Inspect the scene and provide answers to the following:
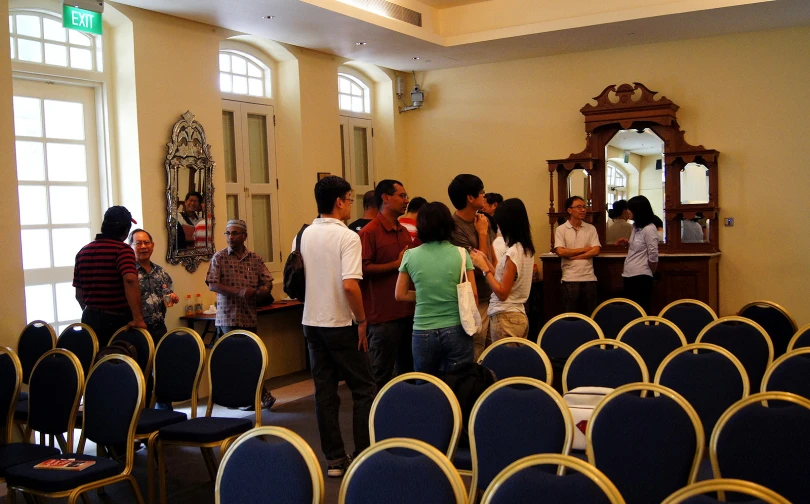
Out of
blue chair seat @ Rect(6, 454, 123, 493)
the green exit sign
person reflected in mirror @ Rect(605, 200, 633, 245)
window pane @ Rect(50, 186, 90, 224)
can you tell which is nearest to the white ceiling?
the green exit sign

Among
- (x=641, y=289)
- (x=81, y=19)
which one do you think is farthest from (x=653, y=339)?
(x=81, y=19)

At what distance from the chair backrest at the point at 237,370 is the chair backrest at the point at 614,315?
2.27 meters

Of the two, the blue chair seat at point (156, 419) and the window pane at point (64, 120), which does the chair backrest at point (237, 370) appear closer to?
the blue chair seat at point (156, 419)

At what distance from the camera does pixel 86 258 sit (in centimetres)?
503

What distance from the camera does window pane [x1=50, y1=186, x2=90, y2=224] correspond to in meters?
6.11

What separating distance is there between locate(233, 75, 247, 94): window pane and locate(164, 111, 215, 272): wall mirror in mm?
936

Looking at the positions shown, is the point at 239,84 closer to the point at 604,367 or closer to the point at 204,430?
the point at 204,430

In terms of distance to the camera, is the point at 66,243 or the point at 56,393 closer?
the point at 56,393

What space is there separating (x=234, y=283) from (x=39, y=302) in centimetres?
149

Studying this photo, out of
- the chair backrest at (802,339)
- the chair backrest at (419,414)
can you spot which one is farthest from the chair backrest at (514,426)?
the chair backrest at (802,339)

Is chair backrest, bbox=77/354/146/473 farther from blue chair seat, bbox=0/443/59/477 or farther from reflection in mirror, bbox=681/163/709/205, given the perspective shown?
reflection in mirror, bbox=681/163/709/205

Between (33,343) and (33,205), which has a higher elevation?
(33,205)

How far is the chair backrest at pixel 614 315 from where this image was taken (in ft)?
17.1

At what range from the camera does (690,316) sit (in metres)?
5.06
